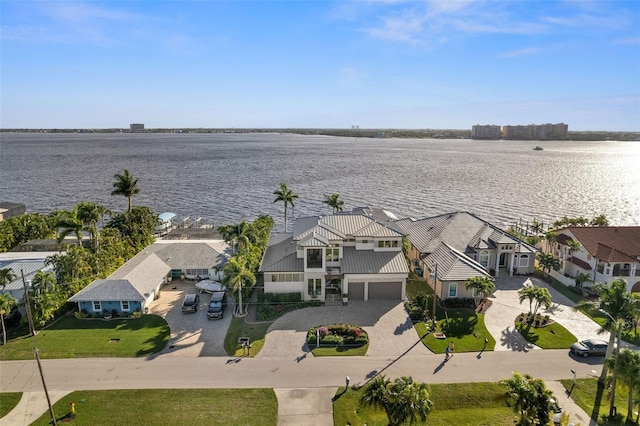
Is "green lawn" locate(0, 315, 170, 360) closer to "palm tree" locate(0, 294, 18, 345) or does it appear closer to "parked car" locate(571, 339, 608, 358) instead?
"palm tree" locate(0, 294, 18, 345)

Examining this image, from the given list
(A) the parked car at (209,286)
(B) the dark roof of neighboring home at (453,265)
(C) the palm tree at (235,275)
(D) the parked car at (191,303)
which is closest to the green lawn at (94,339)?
(D) the parked car at (191,303)

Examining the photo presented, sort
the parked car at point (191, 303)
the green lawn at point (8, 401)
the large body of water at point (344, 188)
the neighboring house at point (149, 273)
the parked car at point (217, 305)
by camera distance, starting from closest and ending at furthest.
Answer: the green lawn at point (8, 401) < the parked car at point (217, 305) < the neighboring house at point (149, 273) < the parked car at point (191, 303) < the large body of water at point (344, 188)

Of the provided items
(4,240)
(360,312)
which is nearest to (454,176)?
(360,312)

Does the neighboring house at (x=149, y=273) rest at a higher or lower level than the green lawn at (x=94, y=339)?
higher

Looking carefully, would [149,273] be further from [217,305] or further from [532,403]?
[532,403]

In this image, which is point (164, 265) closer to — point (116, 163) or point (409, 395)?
point (409, 395)

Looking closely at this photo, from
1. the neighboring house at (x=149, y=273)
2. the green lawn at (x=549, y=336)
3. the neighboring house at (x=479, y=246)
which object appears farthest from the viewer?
the neighboring house at (x=479, y=246)

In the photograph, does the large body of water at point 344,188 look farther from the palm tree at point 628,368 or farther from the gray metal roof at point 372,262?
the palm tree at point 628,368
